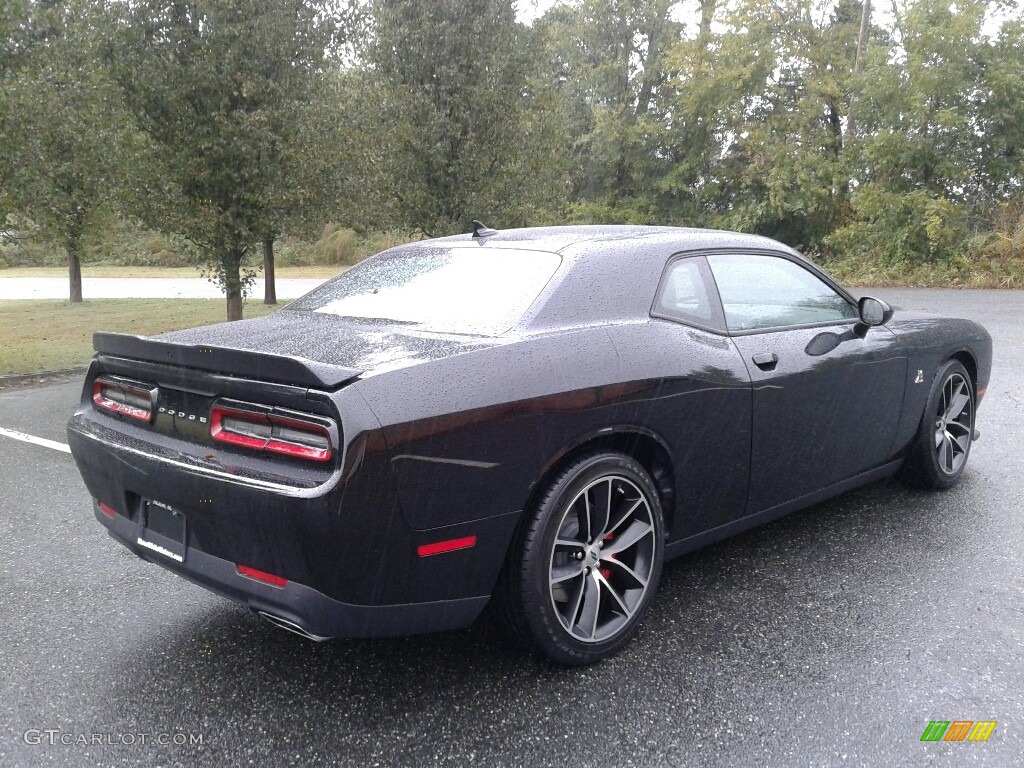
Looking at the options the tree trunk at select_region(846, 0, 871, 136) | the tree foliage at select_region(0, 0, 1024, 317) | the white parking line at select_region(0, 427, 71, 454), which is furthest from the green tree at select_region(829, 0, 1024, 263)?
the white parking line at select_region(0, 427, 71, 454)

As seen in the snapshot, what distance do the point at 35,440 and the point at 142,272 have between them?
36083 millimetres

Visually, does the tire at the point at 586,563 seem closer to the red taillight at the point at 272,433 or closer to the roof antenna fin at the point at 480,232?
the red taillight at the point at 272,433

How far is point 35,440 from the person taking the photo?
6.52 meters

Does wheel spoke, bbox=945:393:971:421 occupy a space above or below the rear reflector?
below

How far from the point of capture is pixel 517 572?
2721mm

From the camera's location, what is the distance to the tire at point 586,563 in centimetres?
274

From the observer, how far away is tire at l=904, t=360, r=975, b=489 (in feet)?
15.0

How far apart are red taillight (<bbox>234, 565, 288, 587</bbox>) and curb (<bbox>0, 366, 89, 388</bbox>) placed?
7.67 meters

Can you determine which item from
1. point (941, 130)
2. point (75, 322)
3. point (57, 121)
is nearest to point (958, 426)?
point (57, 121)

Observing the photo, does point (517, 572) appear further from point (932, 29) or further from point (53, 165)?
point (932, 29)

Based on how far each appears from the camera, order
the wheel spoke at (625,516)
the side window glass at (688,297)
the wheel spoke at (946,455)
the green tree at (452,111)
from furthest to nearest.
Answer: the green tree at (452,111)
the wheel spoke at (946,455)
the side window glass at (688,297)
the wheel spoke at (625,516)

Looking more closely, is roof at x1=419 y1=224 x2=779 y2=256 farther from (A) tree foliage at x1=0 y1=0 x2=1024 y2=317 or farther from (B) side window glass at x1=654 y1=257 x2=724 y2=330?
(A) tree foliage at x1=0 y1=0 x2=1024 y2=317

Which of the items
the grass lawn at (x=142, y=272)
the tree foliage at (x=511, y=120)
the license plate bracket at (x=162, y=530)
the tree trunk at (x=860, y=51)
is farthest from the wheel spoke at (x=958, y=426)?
the grass lawn at (x=142, y=272)

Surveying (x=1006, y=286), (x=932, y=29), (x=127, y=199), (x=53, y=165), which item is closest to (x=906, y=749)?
(x=53, y=165)
